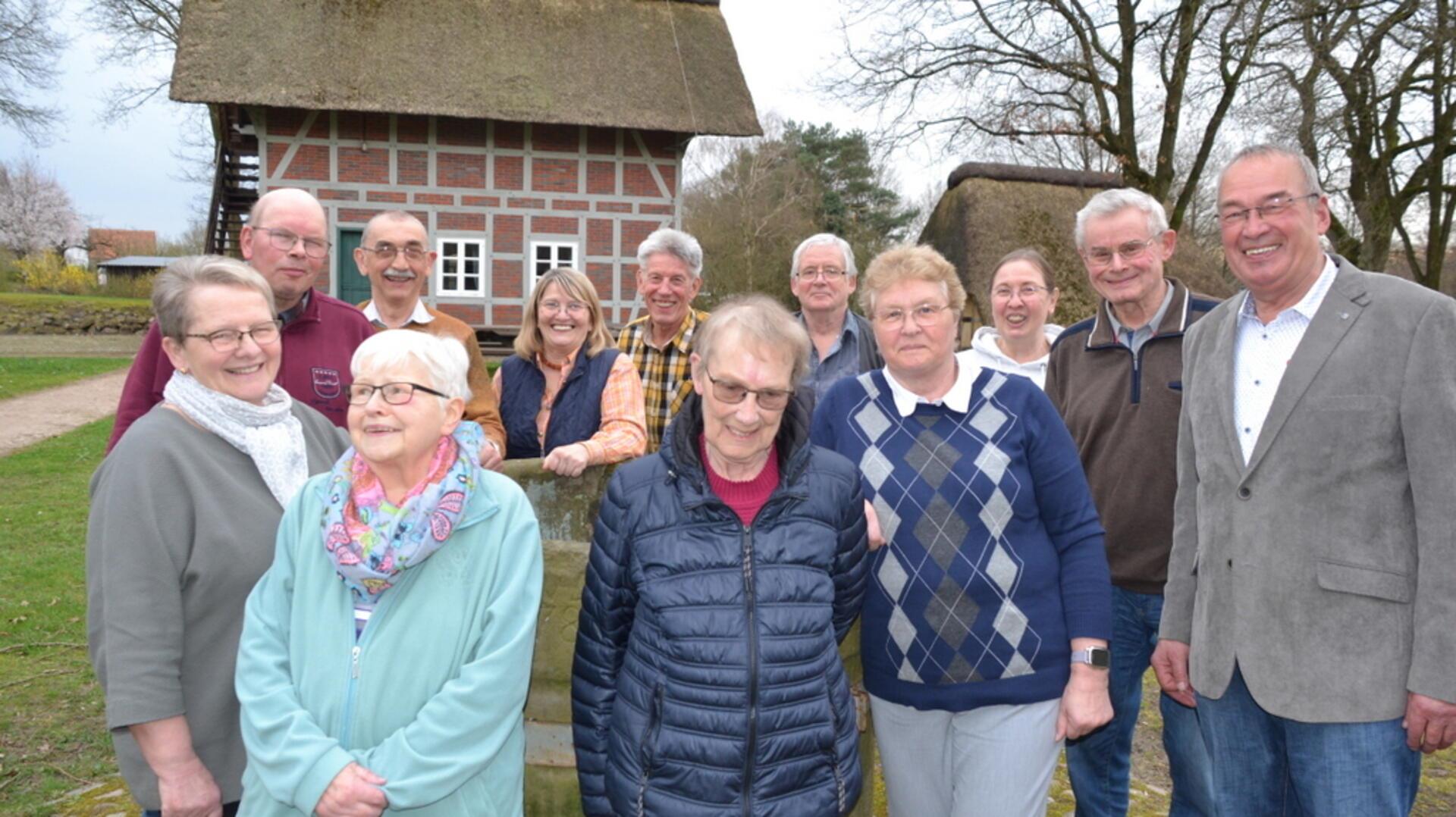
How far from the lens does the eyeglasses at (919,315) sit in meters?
2.25

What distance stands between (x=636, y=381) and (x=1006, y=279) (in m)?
1.40

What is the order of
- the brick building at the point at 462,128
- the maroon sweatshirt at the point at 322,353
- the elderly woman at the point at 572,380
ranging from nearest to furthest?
1. the maroon sweatshirt at the point at 322,353
2. the elderly woman at the point at 572,380
3. the brick building at the point at 462,128

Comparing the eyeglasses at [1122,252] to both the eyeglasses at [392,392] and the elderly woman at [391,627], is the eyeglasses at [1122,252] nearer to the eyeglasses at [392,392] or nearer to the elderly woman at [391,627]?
the elderly woman at [391,627]

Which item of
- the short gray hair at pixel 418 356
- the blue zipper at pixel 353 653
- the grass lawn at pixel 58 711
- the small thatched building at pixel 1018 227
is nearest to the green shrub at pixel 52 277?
the grass lawn at pixel 58 711

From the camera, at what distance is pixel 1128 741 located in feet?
9.74

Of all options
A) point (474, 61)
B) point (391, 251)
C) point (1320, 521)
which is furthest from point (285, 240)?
point (474, 61)

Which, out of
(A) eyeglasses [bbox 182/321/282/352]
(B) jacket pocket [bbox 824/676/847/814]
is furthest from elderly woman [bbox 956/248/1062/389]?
(A) eyeglasses [bbox 182/321/282/352]

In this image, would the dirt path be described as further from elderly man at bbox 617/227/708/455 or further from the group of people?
the group of people

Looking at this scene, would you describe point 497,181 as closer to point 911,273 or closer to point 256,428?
point 256,428

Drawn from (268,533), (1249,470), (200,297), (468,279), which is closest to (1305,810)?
(1249,470)

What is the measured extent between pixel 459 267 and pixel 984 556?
16.0m

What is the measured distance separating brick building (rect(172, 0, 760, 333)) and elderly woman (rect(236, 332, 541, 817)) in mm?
15171

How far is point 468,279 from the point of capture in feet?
56.5

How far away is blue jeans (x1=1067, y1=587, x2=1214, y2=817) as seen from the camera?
9.05 ft
